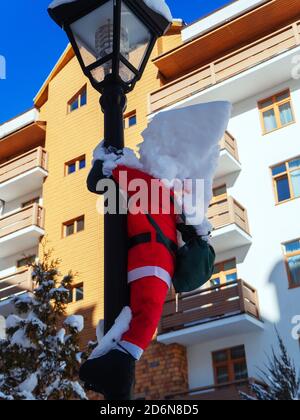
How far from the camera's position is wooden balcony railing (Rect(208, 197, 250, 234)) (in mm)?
16656

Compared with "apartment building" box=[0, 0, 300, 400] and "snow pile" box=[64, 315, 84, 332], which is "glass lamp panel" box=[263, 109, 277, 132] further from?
"snow pile" box=[64, 315, 84, 332]

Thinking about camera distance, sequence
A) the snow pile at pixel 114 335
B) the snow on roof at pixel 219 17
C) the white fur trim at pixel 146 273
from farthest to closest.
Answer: the snow on roof at pixel 219 17 → the white fur trim at pixel 146 273 → the snow pile at pixel 114 335

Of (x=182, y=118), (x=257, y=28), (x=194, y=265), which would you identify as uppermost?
(x=257, y=28)

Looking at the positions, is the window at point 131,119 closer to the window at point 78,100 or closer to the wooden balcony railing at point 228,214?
the window at point 78,100

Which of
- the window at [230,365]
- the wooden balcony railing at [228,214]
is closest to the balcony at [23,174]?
the wooden balcony railing at [228,214]

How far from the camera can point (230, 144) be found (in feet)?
59.9

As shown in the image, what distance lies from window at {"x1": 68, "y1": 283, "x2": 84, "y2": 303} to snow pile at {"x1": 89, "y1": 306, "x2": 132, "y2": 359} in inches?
671

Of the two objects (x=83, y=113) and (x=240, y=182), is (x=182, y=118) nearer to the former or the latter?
(x=240, y=182)

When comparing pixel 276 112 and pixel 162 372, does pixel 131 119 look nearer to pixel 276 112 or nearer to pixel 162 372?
pixel 276 112

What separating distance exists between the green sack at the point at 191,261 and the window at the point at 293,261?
1354 centimetres

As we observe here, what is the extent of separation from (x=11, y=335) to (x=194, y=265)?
31.6ft

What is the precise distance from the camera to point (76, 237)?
20094mm

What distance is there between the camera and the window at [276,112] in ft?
59.4
